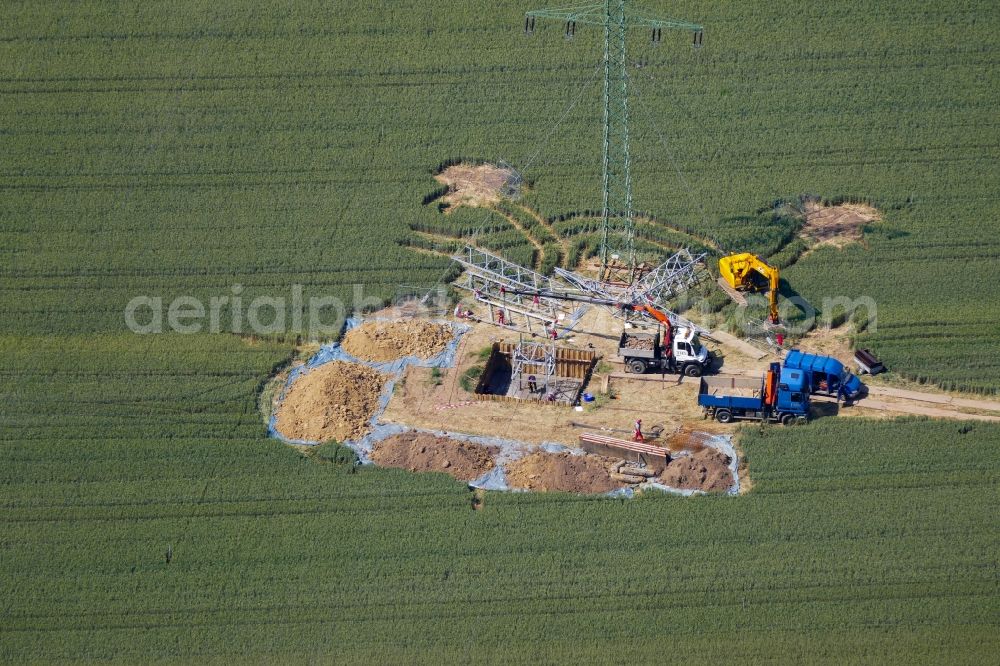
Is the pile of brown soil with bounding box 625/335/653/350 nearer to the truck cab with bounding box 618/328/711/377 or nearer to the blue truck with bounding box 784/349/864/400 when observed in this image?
the truck cab with bounding box 618/328/711/377

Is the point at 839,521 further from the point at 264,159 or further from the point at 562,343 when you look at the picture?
the point at 264,159

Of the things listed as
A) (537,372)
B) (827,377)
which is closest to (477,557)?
(537,372)

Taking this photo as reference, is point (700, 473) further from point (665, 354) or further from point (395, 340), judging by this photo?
point (395, 340)

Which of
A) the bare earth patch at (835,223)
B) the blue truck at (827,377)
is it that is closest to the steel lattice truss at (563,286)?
the bare earth patch at (835,223)

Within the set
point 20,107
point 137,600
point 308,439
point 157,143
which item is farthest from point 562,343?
point 20,107

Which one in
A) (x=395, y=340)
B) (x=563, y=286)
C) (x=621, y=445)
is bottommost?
(x=621, y=445)

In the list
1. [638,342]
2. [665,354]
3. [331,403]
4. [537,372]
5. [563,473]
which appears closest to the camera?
[563,473]
